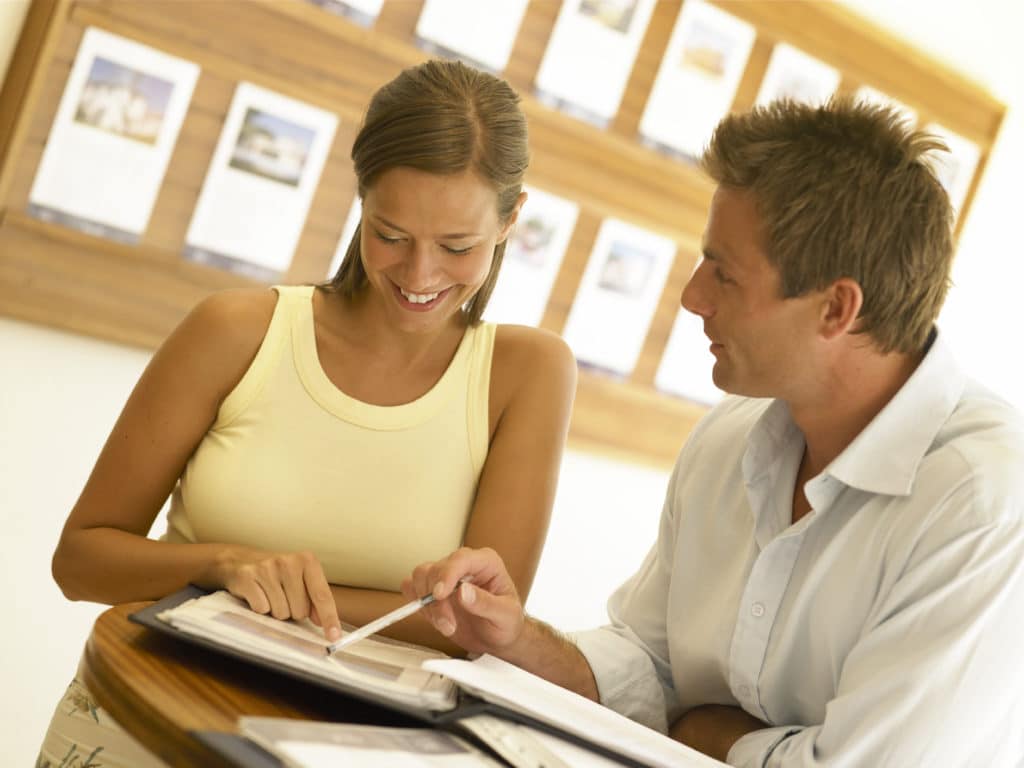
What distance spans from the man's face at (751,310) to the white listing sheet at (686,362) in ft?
5.60

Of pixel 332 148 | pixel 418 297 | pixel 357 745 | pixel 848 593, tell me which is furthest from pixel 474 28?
pixel 357 745

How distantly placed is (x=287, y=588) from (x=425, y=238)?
511mm

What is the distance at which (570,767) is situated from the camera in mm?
1080

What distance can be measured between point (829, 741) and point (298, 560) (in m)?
0.60

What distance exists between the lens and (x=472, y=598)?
136 centimetres

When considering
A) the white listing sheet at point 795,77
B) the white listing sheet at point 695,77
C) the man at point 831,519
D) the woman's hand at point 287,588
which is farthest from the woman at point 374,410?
the white listing sheet at point 795,77

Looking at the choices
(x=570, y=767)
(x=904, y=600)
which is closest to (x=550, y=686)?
(x=570, y=767)

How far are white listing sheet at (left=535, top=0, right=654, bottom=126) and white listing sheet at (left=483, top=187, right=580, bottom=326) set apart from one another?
0.22 metres

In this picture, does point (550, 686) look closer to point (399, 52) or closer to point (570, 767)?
point (570, 767)

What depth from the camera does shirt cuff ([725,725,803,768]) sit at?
1357 mm

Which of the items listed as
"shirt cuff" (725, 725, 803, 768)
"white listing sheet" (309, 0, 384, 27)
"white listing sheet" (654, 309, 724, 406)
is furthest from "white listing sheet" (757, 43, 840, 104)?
"shirt cuff" (725, 725, 803, 768)

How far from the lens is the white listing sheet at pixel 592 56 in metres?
2.83

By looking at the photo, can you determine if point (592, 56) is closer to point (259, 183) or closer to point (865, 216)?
point (259, 183)

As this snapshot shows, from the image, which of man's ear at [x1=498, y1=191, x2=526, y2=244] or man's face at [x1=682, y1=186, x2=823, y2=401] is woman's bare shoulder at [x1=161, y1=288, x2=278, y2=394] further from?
man's face at [x1=682, y1=186, x2=823, y2=401]
